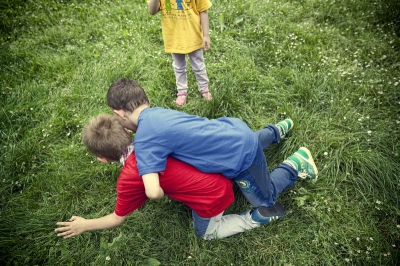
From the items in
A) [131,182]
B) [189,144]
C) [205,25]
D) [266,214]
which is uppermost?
[205,25]

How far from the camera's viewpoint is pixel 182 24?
110 inches

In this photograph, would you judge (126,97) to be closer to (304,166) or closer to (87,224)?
(87,224)

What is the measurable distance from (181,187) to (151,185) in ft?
0.95

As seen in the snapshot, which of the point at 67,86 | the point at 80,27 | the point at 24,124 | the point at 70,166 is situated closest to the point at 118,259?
the point at 70,166

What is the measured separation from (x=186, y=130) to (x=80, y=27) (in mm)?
3419

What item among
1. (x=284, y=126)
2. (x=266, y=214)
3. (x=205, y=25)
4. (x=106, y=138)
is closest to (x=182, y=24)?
(x=205, y=25)

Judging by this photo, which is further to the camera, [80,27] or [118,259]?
[80,27]

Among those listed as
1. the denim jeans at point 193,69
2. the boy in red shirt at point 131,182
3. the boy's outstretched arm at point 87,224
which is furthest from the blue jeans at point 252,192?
the denim jeans at point 193,69

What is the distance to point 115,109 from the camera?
2.02m

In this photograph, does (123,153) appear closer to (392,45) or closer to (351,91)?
(351,91)

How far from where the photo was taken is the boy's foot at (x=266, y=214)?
91.5 inches

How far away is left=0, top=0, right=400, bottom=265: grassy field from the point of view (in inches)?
91.4

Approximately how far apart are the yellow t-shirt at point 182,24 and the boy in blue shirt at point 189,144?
1008 millimetres

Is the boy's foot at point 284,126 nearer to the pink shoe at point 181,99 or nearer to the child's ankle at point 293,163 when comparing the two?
the child's ankle at point 293,163
